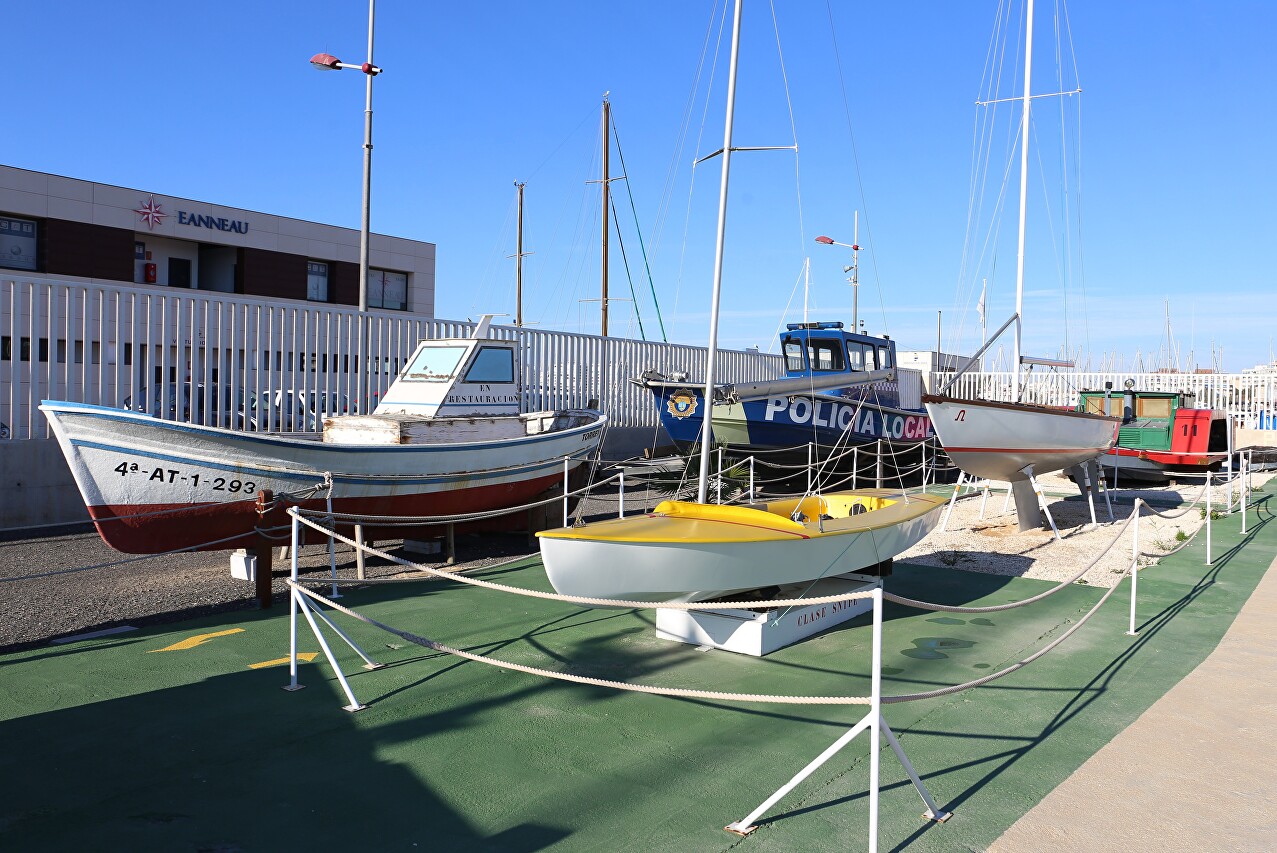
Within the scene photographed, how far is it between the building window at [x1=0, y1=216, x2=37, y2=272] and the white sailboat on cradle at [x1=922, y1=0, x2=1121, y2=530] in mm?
27317

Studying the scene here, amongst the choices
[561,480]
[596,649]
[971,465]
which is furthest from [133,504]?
[971,465]

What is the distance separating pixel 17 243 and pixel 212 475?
25.2 m

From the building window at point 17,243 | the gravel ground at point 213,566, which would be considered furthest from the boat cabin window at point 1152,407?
the building window at point 17,243

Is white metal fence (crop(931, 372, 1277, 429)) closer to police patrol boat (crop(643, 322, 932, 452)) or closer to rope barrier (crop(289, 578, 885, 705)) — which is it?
police patrol boat (crop(643, 322, 932, 452))

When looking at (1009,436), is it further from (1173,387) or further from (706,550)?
(1173,387)

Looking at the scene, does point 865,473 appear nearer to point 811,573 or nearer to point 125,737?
point 811,573

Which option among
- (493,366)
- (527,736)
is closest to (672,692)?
(527,736)

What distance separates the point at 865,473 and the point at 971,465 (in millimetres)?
6310

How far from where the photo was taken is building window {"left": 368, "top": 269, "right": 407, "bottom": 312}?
36.1 meters

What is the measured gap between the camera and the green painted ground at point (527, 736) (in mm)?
3682

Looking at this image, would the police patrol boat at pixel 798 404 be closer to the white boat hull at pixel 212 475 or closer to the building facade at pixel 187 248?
the white boat hull at pixel 212 475

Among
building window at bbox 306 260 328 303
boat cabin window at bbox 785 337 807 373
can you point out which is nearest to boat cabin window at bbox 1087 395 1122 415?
boat cabin window at bbox 785 337 807 373

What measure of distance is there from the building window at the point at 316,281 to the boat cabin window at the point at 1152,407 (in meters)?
28.0

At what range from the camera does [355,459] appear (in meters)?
8.25
